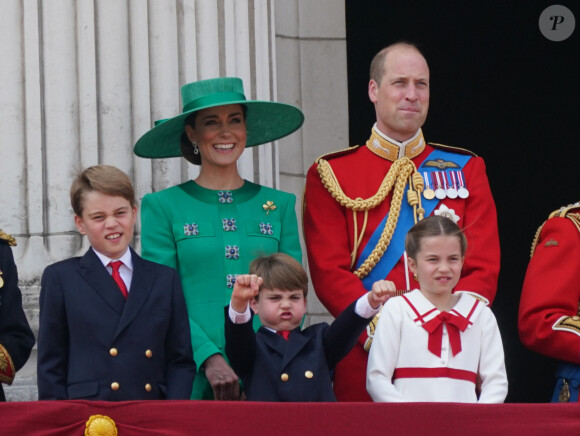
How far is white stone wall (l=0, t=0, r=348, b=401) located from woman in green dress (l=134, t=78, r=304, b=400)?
1.38 feet

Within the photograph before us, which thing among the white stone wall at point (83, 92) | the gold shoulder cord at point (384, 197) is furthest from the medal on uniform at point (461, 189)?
the white stone wall at point (83, 92)

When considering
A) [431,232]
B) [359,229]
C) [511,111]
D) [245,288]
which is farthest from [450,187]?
[511,111]

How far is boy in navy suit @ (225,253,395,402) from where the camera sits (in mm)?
4520

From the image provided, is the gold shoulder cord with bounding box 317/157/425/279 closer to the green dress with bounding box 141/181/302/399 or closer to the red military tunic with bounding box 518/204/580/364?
the green dress with bounding box 141/181/302/399

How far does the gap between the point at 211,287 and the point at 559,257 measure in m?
1.23

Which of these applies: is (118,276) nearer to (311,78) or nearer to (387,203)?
(387,203)

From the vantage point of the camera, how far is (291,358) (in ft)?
15.0

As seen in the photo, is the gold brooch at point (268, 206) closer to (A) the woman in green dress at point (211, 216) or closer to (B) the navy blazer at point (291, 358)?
(A) the woman in green dress at point (211, 216)

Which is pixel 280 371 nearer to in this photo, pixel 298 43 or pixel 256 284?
pixel 256 284

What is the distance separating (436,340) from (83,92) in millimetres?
1852

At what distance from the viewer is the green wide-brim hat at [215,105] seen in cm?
509

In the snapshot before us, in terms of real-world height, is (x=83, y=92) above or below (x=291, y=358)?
above

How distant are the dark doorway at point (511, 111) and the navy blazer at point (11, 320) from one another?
132 inches

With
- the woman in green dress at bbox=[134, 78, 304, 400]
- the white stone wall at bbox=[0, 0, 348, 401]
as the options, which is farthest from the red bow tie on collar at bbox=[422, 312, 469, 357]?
the white stone wall at bbox=[0, 0, 348, 401]
